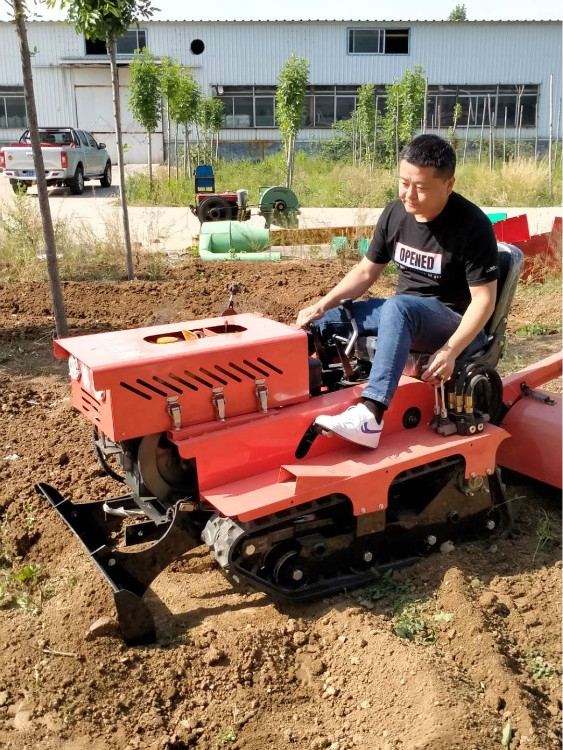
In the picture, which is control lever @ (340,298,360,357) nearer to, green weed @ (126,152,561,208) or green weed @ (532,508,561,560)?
green weed @ (532,508,561,560)

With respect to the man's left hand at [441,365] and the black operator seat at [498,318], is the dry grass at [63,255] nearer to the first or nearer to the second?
the black operator seat at [498,318]

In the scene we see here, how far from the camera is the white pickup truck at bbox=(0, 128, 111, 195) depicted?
1834 centimetres

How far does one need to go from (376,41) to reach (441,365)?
105 ft

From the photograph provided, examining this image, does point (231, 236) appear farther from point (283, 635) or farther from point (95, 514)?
point (283, 635)

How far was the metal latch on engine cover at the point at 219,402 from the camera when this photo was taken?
3113mm

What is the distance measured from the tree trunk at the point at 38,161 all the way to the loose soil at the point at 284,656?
2517 millimetres

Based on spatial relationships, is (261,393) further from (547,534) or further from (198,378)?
(547,534)

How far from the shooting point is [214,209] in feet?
40.8

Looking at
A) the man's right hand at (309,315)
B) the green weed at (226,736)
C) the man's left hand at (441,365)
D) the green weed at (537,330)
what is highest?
the man's right hand at (309,315)

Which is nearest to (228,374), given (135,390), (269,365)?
(269,365)

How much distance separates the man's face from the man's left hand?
0.63 meters

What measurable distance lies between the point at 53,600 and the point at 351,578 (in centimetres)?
122

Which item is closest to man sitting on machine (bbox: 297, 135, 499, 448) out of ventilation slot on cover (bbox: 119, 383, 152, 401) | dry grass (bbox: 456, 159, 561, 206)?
ventilation slot on cover (bbox: 119, 383, 152, 401)

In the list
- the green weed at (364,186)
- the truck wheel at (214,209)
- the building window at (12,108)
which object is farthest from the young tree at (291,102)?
the building window at (12,108)
